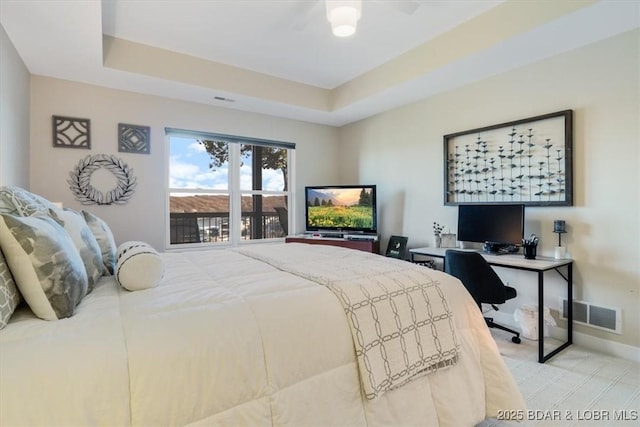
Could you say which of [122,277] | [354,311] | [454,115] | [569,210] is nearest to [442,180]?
[454,115]

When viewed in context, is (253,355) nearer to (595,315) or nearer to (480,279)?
(480,279)

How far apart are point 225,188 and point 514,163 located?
10.9ft

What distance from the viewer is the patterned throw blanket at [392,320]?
4.14 feet

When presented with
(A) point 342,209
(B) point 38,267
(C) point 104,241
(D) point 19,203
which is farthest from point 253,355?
(A) point 342,209

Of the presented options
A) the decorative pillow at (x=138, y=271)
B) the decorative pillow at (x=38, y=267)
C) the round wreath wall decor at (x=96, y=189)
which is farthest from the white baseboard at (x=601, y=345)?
the round wreath wall decor at (x=96, y=189)

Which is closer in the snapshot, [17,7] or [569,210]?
[17,7]

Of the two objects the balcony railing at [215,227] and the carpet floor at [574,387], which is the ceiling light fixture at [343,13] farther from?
the balcony railing at [215,227]

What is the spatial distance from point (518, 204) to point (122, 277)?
3.04 metres

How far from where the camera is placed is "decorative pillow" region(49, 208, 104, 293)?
1.40 meters

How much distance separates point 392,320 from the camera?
4.45 feet

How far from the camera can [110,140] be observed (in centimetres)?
340

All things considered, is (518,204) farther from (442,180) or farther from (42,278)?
(42,278)

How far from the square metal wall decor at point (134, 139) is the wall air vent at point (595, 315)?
4340mm

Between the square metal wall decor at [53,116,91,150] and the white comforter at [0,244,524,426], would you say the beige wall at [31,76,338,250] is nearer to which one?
the square metal wall decor at [53,116,91,150]
